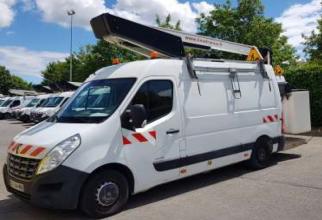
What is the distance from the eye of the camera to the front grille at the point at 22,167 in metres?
5.62

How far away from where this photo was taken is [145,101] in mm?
6488

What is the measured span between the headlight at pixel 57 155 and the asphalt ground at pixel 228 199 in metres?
0.91

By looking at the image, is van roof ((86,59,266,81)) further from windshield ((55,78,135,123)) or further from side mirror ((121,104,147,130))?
side mirror ((121,104,147,130))

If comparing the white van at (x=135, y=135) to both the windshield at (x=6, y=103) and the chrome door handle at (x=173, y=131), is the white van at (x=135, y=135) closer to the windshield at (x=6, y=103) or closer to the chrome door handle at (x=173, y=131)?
the chrome door handle at (x=173, y=131)

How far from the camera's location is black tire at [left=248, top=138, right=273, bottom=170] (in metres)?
8.58

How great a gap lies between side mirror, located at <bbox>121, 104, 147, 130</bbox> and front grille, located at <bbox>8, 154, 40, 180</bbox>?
1.40 m

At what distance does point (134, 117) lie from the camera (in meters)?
6.00

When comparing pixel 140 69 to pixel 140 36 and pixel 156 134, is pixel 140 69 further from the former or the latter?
pixel 156 134

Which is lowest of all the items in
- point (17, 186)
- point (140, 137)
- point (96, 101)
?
point (17, 186)

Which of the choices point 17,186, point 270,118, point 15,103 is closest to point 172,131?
point 17,186

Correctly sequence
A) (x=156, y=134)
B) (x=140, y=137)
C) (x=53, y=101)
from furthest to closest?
(x=53, y=101) → (x=156, y=134) → (x=140, y=137)

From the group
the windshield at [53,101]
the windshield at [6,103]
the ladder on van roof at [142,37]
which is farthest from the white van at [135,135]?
the windshield at [6,103]

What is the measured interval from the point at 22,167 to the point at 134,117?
174 centimetres

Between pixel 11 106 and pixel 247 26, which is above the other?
pixel 247 26
